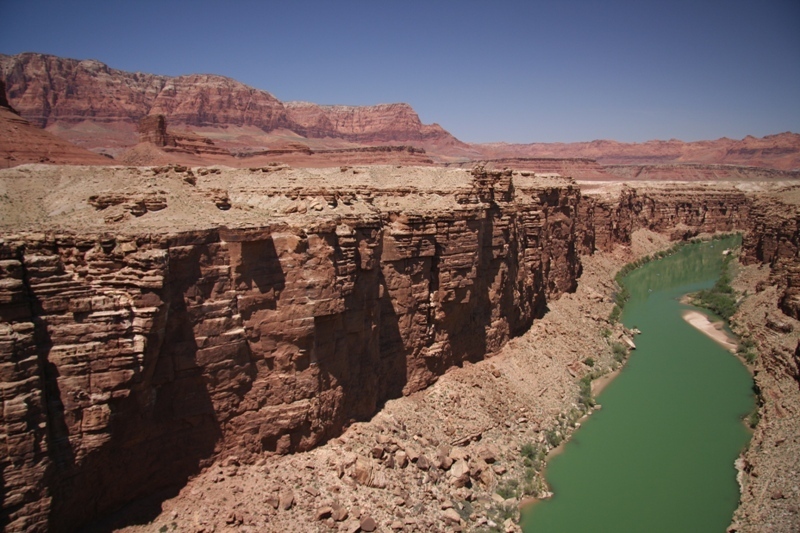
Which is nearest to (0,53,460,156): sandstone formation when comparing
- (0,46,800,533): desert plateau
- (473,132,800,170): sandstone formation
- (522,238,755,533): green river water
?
(0,46,800,533): desert plateau

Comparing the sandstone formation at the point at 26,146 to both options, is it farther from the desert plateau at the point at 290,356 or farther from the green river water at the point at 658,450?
the green river water at the point at 658,450

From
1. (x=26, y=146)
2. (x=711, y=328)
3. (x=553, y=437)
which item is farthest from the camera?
(x=711, y=328)

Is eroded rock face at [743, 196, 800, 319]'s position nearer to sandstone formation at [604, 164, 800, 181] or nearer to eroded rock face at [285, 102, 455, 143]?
eroded rock face at [285, 102, 455, 143]

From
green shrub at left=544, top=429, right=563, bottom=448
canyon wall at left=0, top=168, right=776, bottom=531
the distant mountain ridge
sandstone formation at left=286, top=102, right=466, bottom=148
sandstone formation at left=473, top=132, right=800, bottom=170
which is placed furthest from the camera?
sandstone formation at left=473, top=132, right=800, bottom=170

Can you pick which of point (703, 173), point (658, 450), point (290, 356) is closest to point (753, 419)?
point (658, 450)

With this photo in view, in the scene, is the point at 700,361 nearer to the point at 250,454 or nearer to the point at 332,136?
the point at 250,454

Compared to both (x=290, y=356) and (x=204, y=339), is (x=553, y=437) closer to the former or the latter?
(x=290, y=356)

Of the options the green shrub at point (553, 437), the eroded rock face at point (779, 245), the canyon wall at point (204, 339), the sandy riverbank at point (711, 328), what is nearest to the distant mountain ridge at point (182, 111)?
the canyon wall at point (204, 339)
